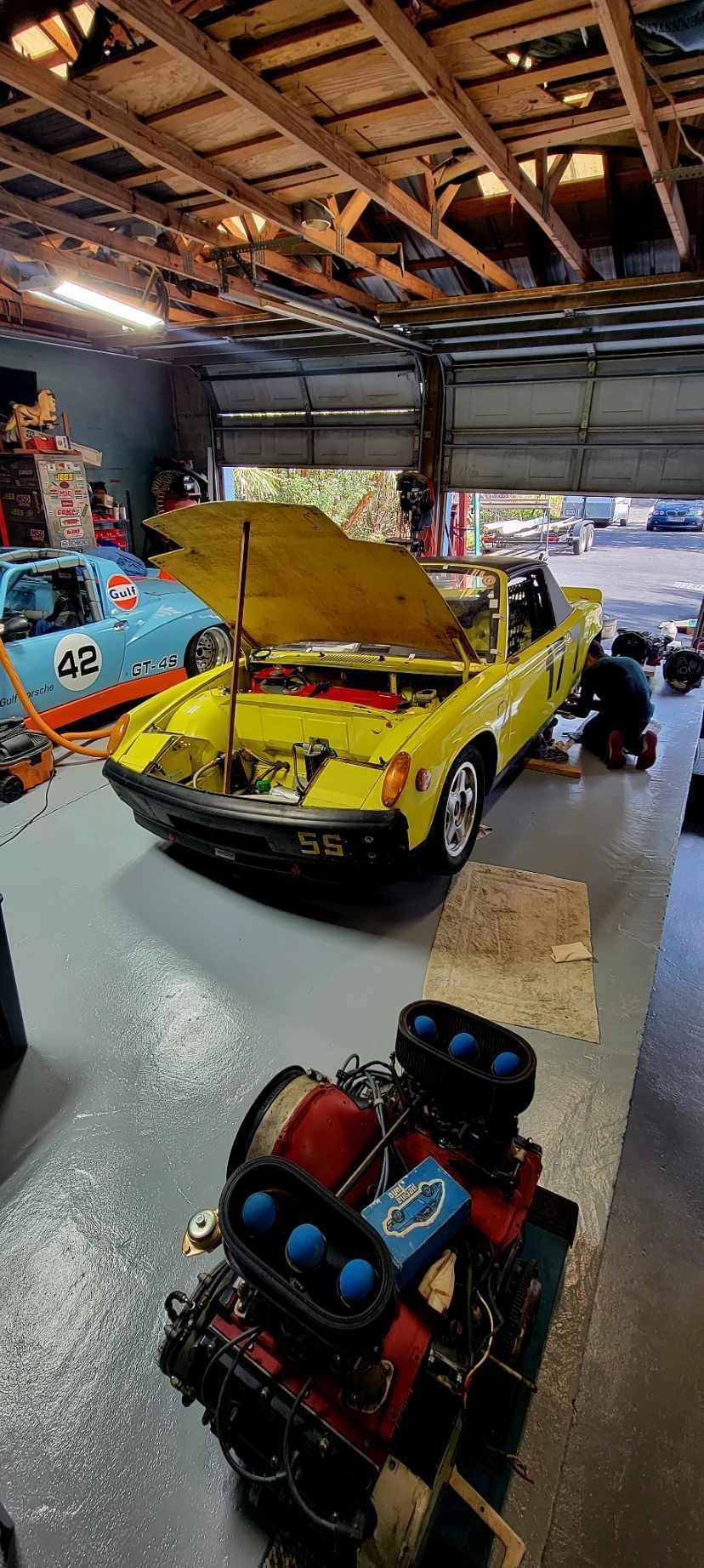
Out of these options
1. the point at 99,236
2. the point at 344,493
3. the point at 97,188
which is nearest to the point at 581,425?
the point at 99,236

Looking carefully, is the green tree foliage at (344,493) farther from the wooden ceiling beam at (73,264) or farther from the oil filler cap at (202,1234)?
the oil filler cap at (202,1234)

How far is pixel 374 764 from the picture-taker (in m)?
3.09

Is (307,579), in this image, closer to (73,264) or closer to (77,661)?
(77,661)

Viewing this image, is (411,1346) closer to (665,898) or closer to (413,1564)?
(413,1564)

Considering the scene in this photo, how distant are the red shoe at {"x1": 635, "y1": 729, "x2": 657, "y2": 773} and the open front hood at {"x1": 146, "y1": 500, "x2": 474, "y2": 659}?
76.8 inches

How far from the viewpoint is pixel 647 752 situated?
4.85 metres

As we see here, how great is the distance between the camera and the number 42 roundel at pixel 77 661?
497cm

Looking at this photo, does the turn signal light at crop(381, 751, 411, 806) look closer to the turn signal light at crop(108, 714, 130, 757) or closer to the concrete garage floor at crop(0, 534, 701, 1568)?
the concrete garage floor at crop(0, 534, 701, 1568)

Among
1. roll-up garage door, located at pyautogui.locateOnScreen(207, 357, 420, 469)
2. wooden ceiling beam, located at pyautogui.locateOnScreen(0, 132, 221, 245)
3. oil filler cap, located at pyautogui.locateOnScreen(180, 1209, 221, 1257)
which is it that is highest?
wooden ceiling beam, located at pyautogui.locateOnScreen(0, 132, 221, 245)

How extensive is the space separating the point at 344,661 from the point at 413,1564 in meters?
3.43

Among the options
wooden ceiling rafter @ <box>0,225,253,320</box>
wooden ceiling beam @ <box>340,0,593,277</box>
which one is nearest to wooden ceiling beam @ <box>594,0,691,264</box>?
wooden ceiling beam @ <box>340,0,593,277</box>

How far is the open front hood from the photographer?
3.19 metres

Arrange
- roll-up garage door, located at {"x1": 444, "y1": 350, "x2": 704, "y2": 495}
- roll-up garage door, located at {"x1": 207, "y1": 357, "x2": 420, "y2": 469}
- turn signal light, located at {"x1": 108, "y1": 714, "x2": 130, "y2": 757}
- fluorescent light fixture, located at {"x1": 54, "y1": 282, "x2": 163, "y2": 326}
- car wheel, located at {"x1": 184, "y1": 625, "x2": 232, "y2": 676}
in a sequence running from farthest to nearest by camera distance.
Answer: roll-up garage door, located at {"x1": 207, "y1": 357, "x2": 420, "y2": 469} < roll-up garage door, located at {"x1": 444, "y1": 350, "x2": 704, "y2": 495} < car wheel, located at {"x1": 184, "y1": 625, "x2": 232, "y2": 676} < fluorescent light fixture, located at {"x1": 54, "y1": 282, "x2": 163, "y2": 326} < turn signal light, located at {"x1": 108, "y1": 714, "x2": 130, "y2": 757}

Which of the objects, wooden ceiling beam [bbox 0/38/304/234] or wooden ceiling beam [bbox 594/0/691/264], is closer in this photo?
wooden ceiling beam [bbox 594/0/691/264]
